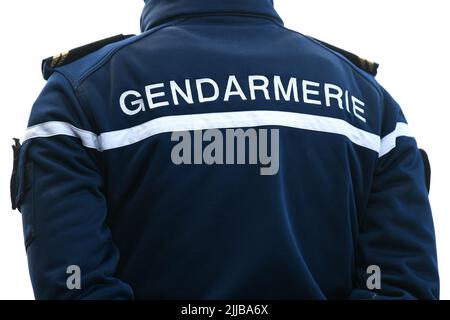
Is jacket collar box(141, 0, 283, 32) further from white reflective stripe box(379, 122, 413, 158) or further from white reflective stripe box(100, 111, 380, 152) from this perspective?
white reflective stripe box(379, 122, 413, 158)

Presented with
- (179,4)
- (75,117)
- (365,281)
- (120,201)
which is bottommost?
(365,281)

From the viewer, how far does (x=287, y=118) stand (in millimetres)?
2027

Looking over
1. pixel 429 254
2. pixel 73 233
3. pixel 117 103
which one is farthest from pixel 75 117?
pixel 429 254

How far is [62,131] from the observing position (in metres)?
1.94

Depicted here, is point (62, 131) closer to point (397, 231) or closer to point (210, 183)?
point (210, 183)

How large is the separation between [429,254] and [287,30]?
25.4 inches

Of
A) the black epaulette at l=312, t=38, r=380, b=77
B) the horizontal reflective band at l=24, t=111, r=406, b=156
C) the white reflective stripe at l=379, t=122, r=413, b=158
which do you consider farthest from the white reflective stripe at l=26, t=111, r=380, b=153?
the black epaulette at l=312, t=38, r=380, b=77

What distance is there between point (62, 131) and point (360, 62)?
0.81 m

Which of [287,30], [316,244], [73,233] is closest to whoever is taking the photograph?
[73,233]

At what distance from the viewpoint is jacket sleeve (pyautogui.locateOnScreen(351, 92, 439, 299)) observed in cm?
206

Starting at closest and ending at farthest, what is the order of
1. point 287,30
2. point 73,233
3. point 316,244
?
point 73,233 < point 316,244 < point 287,30

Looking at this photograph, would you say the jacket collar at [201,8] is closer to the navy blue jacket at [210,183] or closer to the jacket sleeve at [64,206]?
the navy blue jacket at [210,183]

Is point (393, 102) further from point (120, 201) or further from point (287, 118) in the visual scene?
point (120, 201)

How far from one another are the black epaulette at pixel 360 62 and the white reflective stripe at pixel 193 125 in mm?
253
